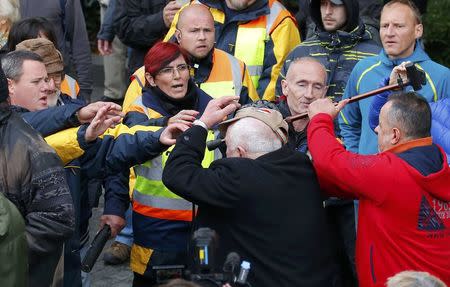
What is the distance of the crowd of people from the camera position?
455 cm

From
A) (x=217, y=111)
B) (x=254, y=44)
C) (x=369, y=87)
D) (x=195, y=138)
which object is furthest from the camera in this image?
(x=254, y=44)

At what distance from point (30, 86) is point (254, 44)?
237 cm

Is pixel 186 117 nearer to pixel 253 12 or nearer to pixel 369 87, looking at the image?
pixel 369 87

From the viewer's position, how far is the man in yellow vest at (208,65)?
264 inches

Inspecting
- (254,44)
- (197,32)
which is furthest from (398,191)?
(254,44)

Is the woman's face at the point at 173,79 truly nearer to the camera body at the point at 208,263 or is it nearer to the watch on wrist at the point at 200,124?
the watch on wrist at the point at 200,124

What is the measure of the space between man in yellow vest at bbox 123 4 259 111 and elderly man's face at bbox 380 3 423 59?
99 centimetres

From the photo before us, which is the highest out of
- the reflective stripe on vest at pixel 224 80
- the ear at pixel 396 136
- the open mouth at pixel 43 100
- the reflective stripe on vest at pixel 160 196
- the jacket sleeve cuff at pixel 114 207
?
the ear at pixel 396 136

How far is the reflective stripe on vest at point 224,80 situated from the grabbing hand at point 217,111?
143cm

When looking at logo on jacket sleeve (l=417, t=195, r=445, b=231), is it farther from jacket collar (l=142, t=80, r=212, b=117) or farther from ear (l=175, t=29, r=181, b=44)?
ear (l=175, t=29, r=181, b=44)

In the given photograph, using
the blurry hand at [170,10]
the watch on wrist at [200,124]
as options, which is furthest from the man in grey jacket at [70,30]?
the watch on wrist at [200,124]

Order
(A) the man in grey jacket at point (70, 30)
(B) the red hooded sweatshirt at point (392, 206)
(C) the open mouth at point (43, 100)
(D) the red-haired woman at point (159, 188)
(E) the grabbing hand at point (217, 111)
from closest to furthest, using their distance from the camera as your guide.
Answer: (B) the red hooded sweatshirt at point (392, 206), (E) the grabbing hand at point (217, 111), (C) the open mouth at point (43, 100), (D) the red-haired woman at point (159, 188), (A) the man in grey jacket at point (70, 30)

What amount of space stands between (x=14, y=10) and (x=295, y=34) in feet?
7.05

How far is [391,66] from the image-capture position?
6.37m
